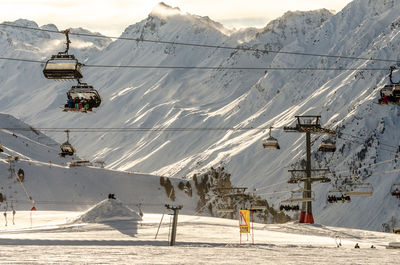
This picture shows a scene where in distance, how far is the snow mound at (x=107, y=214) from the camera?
237 feet

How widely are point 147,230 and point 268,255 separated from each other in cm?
2555

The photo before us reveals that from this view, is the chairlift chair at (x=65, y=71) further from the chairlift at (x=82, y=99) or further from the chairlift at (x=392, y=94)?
the chairlift at (x=392, y=94)

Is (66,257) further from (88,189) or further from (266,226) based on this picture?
(88,189)

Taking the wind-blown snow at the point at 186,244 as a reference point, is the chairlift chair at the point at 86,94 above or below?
above

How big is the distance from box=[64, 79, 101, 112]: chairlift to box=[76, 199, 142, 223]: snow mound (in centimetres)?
2716

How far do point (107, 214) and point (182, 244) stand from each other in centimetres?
2320

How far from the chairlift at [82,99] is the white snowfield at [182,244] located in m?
7.38

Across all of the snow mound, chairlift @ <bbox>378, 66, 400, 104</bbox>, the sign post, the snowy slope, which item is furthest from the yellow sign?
the snowy slope

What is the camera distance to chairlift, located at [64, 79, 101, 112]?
147ft

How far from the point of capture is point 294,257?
38781mm

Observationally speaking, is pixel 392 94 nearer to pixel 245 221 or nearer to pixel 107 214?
pixel 245 221

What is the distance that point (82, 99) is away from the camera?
4528 centimetres

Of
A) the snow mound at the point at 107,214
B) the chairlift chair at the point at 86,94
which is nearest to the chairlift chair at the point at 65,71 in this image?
the chairlift chair at the point at 86,94

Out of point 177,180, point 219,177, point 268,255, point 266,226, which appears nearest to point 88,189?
point 177,180
